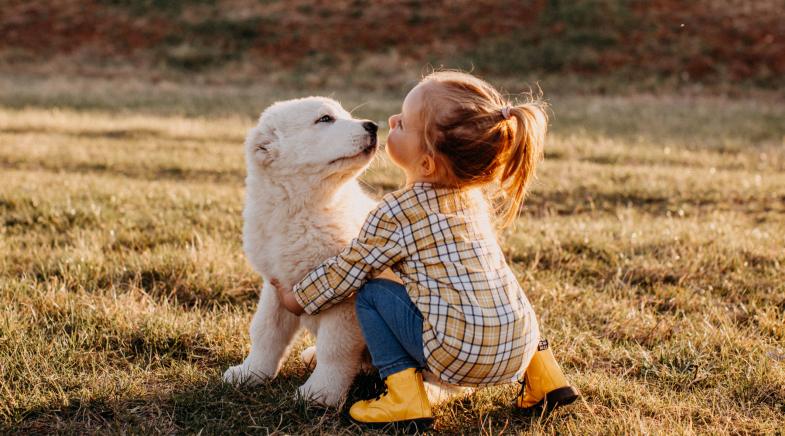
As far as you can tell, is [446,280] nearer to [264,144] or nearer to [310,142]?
[310,142]

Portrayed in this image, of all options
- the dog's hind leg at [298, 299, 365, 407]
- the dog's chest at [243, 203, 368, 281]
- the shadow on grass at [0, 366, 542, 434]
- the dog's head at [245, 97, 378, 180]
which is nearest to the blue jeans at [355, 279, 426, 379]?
the dog's hind leg at [298, 299, 365, 407]

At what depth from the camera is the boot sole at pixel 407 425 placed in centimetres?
304

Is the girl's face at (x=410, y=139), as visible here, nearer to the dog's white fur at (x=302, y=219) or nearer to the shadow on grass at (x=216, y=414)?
the dog's white fur at (x=302, y=219)

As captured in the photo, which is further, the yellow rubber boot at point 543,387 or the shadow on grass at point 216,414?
the yellow rubber boot at point 543,387

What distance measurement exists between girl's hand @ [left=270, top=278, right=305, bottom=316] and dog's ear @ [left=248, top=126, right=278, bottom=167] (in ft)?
2.01

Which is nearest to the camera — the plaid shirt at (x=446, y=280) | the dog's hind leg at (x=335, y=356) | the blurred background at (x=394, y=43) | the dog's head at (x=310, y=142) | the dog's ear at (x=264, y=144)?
the plaid shirt at (x=446, y=280)

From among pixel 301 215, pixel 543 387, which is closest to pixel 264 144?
pixel 301 215

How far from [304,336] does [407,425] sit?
1.30m

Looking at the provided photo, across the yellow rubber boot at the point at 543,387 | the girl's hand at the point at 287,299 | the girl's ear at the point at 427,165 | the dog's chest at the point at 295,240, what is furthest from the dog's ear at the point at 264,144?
the yellow rubber boot at the point at 543,387

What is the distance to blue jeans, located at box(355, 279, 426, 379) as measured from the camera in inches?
122

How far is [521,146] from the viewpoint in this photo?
10.2 ft

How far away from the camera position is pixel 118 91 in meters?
19.7

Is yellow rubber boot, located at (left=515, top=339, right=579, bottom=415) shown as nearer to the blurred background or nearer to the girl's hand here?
the girl's hand

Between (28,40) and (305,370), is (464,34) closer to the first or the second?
(28,40)
